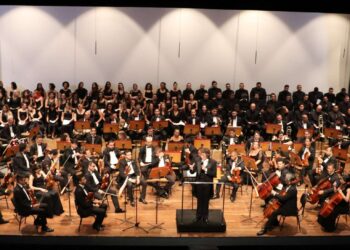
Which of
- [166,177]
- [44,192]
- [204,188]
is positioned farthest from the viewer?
[166,177]

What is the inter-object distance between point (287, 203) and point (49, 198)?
418 centimetres

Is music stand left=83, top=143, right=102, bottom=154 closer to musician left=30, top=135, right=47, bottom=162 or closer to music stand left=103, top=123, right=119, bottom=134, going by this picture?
musician left=30, top=135, right=47, bottom=162

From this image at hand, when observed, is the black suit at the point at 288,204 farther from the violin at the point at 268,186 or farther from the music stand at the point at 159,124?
the music stand at the point at 159,124

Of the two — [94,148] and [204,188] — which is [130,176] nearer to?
[94,148]

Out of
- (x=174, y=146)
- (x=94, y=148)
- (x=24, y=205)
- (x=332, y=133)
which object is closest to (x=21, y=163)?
(x=94, y=148)

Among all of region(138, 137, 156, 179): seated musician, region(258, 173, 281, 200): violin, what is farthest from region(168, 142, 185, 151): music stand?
region(258, 173, 281, 200): violin

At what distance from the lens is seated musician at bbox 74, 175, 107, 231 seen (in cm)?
804

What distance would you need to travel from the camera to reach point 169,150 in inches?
407

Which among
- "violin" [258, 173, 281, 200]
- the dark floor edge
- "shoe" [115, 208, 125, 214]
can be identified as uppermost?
"violin" [258, 173, 281, 200]

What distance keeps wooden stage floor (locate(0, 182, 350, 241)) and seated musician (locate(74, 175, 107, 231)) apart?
0.81 ft

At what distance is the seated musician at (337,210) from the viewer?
8228 millimetres

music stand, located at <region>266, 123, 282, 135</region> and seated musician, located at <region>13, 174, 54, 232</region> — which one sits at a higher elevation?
music stand, located at <region>266, 123, 282, 135</region>

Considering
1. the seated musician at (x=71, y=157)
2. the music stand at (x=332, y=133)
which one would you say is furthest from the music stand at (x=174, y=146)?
the music stand at (x=332, y=133)

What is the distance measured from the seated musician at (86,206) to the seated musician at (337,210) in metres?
3.94
